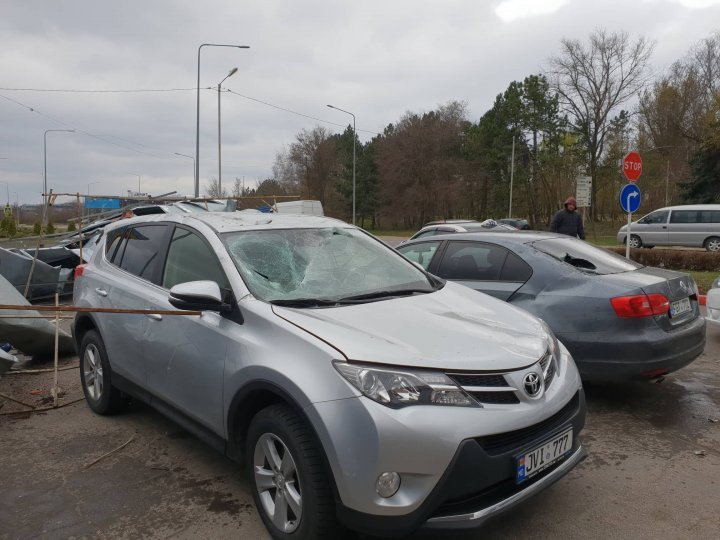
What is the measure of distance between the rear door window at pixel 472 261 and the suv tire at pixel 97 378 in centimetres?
303

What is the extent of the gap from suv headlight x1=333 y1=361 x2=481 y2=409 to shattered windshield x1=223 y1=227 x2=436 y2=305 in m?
0.77

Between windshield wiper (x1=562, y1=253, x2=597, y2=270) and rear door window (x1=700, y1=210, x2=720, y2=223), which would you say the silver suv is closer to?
windshield wiper (x1=562, y1=253, x2=597, y2=270)

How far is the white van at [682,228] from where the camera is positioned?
20.4 metres

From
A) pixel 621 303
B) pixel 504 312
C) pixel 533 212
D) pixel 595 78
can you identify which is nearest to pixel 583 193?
pixel 621 303

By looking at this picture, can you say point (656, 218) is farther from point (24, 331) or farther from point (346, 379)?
point (346, 379)

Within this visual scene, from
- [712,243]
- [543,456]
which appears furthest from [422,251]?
[712,243]

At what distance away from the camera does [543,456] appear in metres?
2.53

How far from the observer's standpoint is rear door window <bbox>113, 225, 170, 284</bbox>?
13.1 feet

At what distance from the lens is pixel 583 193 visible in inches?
556

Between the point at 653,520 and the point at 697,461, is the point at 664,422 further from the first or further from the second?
the point at 653,520

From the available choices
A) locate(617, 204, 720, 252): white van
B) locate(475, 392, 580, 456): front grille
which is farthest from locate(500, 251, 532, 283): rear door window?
locate(617, 204, 720, 252): white van

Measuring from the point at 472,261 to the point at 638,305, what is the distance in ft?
5.05

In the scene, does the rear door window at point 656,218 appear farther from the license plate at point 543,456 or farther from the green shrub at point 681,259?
the license plate at point 543,456

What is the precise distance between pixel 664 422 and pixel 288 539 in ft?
10.2
